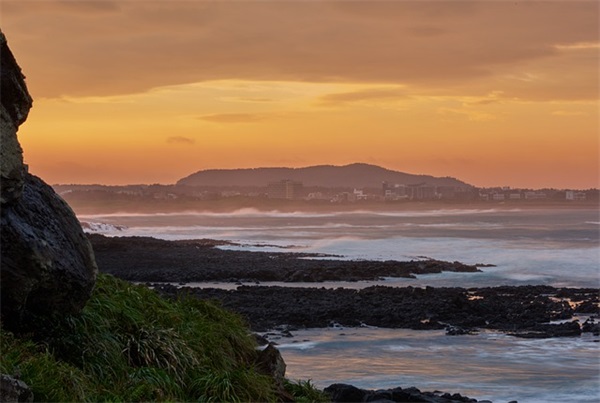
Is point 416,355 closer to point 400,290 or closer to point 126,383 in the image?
point 400,290

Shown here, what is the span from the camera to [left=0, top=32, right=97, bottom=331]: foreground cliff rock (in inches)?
338

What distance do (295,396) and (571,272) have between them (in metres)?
41.7

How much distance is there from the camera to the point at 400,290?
3597cm

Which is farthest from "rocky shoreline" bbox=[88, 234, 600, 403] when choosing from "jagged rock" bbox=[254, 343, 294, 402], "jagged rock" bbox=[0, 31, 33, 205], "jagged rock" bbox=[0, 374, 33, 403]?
"jagged rock" bbox=[0, 374, 33, 403]

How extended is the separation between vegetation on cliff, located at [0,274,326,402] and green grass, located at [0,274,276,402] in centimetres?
1

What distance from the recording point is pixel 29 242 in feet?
28.3

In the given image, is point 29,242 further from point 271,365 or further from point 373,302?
point 373,302

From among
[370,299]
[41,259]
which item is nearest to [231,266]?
[370,299]

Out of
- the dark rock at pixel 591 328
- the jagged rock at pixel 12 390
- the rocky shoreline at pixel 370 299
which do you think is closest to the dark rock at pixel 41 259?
the jagged rock at pixel 12 390

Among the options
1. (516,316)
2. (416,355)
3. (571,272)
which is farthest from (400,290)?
(571,272)

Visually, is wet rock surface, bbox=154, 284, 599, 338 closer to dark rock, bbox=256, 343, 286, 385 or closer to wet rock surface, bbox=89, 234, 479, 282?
wet rock surface, bbox=89, 234, 479, 282

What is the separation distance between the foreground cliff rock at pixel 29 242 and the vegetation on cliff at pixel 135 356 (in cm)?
35

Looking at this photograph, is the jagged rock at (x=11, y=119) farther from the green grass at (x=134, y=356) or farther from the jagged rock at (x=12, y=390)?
the jagged rock at (x=12, y=390)

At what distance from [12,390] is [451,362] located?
16516 millimetres
